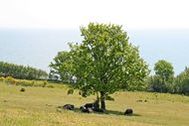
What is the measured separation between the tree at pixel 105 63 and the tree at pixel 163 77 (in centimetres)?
9190

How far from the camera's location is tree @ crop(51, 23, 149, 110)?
2702 inches

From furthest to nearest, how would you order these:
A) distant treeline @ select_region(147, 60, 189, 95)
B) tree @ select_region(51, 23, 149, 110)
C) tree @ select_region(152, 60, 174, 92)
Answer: tree @ select_region(152, 60, 174, 92) < distant treeline @ select_region(147, 60, 189, 95) < tree @ select_region(51, 23, 149, 110)

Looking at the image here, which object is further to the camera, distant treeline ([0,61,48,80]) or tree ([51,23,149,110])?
distant treeline ([0,61,48,80])

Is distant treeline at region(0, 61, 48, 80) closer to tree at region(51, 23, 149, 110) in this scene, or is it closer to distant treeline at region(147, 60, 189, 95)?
distant treeline at region(147, 60, 189, 95)

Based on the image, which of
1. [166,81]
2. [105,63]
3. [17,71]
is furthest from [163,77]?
[105,63]

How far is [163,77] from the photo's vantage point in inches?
6713

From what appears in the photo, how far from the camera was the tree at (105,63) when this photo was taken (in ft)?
225

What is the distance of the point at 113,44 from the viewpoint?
69875mm

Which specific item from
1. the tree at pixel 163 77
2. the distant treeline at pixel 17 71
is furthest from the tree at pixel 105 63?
the distant treeline at pixel 17 71

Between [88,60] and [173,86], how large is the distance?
95.0 m

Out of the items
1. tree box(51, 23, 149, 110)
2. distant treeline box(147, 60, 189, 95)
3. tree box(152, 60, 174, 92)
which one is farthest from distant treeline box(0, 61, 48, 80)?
tree box(51, 23, 149, 110)

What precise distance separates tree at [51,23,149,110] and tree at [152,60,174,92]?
3618 inches

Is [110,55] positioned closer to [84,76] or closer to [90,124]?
[84,76]

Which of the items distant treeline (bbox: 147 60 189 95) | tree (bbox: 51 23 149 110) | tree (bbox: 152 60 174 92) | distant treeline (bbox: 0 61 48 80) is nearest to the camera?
tree (bbox: 51 23 149 110)
